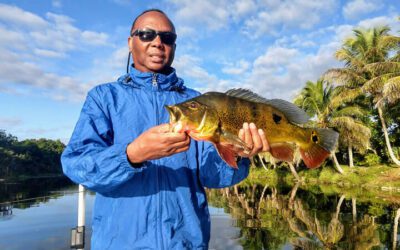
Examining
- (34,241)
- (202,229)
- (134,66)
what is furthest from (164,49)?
(34,241)

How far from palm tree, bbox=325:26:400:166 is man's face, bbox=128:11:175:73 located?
29769mm

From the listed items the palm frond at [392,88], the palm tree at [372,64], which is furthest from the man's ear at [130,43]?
the palm tree at [372,64]

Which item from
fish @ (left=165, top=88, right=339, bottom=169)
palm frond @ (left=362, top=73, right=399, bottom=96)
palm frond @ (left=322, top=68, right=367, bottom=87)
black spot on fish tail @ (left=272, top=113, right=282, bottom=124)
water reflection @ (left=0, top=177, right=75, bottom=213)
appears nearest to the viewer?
fish @ (left=165, top=88, right=339, bottom=169)

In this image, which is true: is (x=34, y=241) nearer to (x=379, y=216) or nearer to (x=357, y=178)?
(x=379, y=216)

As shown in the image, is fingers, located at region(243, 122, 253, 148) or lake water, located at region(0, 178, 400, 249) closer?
fingers, located at region(243, 122, 253, 148)

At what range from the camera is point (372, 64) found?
102ft

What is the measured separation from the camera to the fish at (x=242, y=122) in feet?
8.13

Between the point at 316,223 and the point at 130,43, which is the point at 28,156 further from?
the point at 130,43

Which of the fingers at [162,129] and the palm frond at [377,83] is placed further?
the palm frond at [377,83]

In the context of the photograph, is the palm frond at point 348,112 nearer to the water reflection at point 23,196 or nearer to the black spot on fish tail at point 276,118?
the water reflection at point 23,196

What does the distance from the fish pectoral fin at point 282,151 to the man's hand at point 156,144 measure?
929 millimetres

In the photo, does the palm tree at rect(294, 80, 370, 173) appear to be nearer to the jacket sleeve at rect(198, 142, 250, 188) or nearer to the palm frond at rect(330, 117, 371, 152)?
the palm frond at rect(330, 117, 371, 152)

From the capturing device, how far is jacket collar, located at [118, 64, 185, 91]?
2906mm

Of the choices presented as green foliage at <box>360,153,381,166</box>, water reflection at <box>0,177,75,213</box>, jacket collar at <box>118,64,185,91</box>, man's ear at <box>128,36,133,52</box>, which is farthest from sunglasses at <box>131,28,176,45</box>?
green foliage at <box>360,153,381,166</box>
